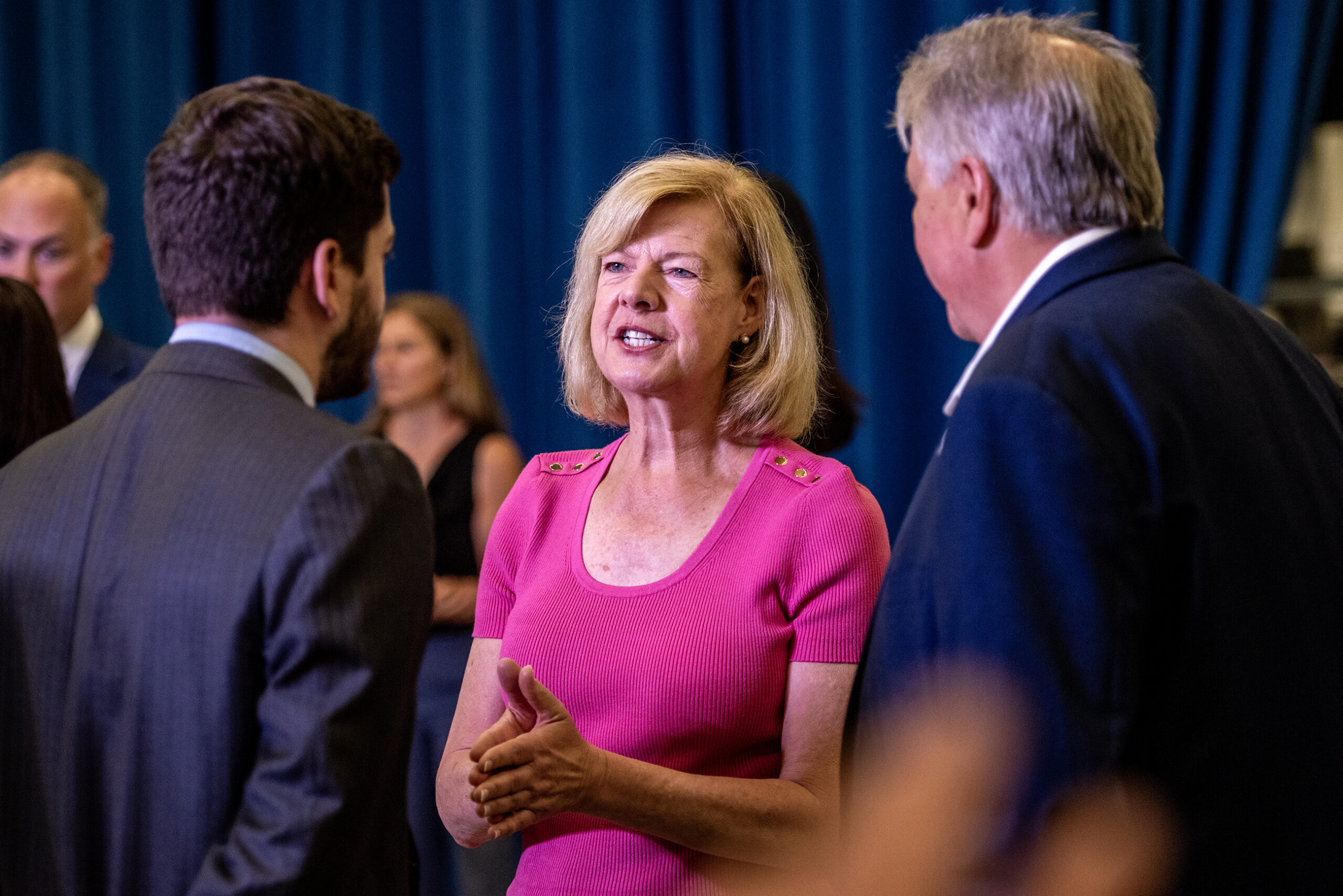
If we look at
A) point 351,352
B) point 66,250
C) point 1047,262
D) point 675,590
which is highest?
point 1047,262

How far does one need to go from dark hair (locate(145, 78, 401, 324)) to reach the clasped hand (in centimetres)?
50

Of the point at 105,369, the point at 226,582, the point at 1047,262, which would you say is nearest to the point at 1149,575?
the point at 1047,262

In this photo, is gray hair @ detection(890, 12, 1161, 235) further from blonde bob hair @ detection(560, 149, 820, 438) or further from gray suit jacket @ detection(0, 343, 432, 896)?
gray suit jacket @ detection(0, 343, 432, 896)

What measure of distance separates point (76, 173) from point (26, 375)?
4.60ft

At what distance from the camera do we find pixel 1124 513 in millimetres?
1046

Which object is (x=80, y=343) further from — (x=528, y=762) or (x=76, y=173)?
(x=528, y=762)

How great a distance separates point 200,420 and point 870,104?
2.54 metres

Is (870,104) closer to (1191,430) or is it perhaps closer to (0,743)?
(1191,430)

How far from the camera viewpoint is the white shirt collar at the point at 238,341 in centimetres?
123

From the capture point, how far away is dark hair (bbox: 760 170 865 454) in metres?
2.19

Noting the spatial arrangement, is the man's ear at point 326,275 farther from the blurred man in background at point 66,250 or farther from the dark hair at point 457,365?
the dark hair at point 457,365

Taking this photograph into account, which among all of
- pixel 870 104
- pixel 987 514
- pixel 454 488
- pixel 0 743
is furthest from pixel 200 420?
pixel 870 104

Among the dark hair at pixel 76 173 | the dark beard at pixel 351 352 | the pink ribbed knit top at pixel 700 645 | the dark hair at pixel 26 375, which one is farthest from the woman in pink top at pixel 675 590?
the dark hair at pixel 76 173

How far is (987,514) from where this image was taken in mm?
1050
